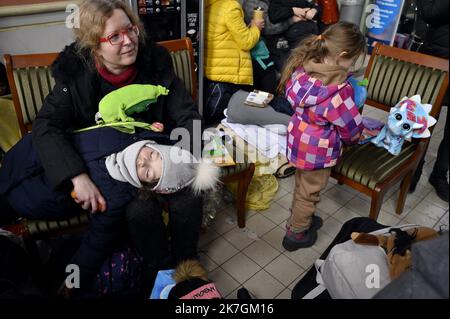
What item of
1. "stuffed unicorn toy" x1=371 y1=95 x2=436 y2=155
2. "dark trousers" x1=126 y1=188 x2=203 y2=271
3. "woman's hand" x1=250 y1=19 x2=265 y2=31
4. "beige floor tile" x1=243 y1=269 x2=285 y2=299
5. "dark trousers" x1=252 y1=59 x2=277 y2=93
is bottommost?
"beige floor tile" x1=243 y1=269 x2=285 y2=299

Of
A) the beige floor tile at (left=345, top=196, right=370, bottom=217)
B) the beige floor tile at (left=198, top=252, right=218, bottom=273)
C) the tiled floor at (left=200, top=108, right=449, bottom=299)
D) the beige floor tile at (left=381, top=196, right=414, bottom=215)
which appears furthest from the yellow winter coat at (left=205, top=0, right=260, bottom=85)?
the beige floor tile at (left=198, top=252, right=218, bottom=273)

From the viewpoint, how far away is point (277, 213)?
7.18ft

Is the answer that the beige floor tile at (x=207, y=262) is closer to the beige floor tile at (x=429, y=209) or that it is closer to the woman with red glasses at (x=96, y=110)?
the woman with red glasses at (x=96, y=110)

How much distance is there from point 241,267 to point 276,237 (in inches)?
11.6

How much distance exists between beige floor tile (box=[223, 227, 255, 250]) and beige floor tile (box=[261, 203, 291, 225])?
173 mm

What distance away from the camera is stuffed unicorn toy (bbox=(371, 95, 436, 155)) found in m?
1.86

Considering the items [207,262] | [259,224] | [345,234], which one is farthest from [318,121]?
[207,262]

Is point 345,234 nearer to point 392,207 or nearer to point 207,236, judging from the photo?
point 207,236

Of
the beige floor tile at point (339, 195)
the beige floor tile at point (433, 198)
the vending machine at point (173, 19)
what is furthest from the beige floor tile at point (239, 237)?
the vending machine at point (173, 19)

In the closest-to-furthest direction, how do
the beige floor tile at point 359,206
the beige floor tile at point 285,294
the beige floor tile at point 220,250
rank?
1. the beige floor tile at point 285,294
2. the beige floor tile at point 220,250
3. the beige floor tile at point 359,206

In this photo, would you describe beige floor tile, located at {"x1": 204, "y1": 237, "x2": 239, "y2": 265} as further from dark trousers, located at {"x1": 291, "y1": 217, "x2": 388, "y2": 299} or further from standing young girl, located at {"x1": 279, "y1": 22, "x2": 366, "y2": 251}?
dark trousers, located at {"x1": 291, "y1": 217, "x2": 388, "y2": 299}

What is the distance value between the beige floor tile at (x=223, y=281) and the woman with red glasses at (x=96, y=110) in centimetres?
23

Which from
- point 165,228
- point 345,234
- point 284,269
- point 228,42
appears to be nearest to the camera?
point 345,234

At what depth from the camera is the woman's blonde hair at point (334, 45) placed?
1.53 m
